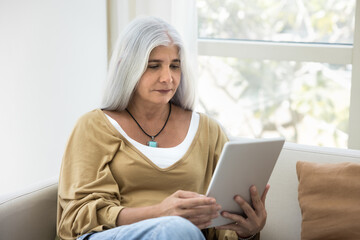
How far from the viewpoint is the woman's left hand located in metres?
1.73

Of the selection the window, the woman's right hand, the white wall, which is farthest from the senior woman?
the white wall

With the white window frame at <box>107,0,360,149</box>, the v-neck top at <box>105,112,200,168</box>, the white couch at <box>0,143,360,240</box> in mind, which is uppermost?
the white window frame at <box>107,0,360,149</box>

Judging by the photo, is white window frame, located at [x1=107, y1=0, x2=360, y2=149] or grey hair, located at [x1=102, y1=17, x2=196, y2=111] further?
white window frame, located at [x1=107, y1=0, x2=360, y2=149]

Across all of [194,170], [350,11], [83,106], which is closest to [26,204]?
[194,170]

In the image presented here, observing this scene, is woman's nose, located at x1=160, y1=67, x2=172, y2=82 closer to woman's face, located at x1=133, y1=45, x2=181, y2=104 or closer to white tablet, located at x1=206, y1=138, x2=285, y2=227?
woman's face, located at x1=133, y1=45, x2=181, y2=104

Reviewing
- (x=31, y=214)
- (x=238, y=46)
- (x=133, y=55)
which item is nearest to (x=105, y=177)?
(x=31, y=214)

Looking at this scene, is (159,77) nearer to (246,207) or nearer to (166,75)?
(166,75)

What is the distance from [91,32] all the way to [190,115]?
143 centimetres

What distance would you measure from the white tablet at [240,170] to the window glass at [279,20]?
146 cm

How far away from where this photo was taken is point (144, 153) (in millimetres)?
1897

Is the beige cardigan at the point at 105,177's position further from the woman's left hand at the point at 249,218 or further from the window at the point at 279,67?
the window at the point at 279,67

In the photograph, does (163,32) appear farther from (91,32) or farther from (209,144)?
(91,32)

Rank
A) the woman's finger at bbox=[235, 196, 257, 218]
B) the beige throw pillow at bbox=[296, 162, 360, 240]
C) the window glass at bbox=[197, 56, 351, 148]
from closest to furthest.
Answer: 1. the woman's finger at bbox=[235, 196, 257, 218]
2. the beige throw pillow at bbox=[296, 162, 360, 240]
3. the window glass at bbox=[197, 56, 351, 148]

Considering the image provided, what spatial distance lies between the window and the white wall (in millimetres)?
685
